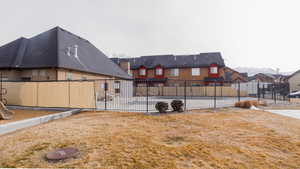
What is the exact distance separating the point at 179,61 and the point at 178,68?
2.05 meters

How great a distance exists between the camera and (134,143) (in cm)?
414

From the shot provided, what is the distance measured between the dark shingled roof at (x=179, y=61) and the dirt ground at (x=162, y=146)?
987 inches

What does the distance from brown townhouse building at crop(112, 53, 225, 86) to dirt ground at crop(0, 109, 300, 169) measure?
22048mm

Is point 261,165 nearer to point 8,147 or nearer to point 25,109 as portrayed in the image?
point 8,147

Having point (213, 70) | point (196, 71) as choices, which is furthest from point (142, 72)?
point (213, 70)

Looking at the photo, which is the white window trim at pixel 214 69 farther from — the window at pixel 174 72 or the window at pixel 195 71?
the window at pixel 174 72

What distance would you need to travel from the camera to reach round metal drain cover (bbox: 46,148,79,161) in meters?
3.34

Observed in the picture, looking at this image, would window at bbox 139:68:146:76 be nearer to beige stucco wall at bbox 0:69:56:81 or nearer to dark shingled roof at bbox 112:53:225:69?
dark shingled roof at bbox 112:53:225:69

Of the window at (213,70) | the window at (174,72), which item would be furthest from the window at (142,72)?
the window at (213,70)

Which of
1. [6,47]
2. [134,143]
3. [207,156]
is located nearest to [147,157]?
[134,143]

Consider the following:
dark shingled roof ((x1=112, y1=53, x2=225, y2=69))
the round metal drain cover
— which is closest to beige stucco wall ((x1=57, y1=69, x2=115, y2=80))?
the round metal drain cover

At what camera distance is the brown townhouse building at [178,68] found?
1127 inches

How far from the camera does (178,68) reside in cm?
3064

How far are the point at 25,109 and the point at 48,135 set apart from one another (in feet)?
25.8
